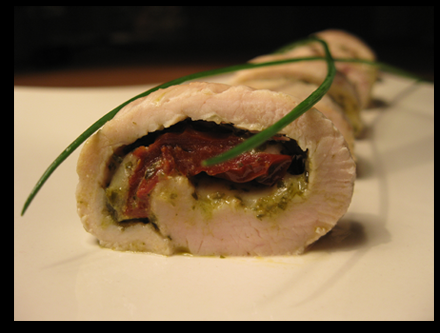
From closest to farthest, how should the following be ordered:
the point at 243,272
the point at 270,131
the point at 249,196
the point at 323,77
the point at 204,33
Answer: the point at 270,131 < the point at 243,272 < the point at 249,196 < the point at 323,77 < the point at 204,33

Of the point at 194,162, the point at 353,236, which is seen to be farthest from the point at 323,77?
the point at 194,162

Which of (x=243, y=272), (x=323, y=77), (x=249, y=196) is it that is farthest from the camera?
(x=323, y=77)

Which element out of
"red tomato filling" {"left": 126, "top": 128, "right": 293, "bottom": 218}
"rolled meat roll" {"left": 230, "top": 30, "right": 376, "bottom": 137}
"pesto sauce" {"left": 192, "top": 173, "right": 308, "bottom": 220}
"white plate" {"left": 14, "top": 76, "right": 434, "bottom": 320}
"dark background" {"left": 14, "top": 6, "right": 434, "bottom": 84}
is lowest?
"white plate" {"left": 14, "top": 76, "right": 434, "bottom": 320}

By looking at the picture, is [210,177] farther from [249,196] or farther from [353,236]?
[353,236]

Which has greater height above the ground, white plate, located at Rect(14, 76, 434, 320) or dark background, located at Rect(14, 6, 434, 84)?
dark background, located at Rect(14, 6, 434, 84)

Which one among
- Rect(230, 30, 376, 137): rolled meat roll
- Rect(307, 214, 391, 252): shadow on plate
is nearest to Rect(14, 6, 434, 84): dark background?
Rect(230, 30, 376, 137): rolled meat roll

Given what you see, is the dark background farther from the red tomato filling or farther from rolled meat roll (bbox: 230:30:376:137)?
the red tomato filling
